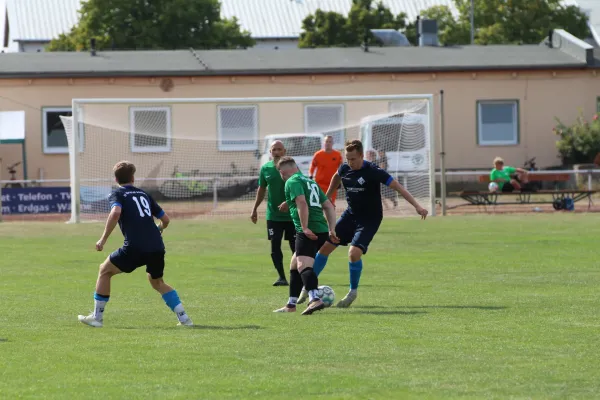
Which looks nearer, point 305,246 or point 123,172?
point 123,172

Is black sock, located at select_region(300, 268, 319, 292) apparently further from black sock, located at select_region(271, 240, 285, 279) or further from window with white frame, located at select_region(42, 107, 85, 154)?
window with white frame, located at select_region(42, 107, 85, 154)

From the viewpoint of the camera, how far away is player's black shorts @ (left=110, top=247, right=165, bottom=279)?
10.6 m

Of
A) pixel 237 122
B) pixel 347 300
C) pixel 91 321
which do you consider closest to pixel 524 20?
pixel 237 122

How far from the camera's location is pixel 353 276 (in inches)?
490

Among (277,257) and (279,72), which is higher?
(279,72)

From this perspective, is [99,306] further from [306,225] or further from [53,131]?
[53,131]

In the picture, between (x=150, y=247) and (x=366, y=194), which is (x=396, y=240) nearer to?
(x=366, y=194)

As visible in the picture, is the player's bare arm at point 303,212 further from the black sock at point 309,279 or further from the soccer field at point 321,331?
the soccer field at point 321,331

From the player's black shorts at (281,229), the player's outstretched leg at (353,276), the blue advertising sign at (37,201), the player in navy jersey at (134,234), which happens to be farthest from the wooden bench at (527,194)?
the player in navy jersey at (134,234)

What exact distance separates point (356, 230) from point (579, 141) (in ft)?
93.3

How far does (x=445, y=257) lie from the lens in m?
18.2

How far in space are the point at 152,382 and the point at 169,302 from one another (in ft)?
10.0

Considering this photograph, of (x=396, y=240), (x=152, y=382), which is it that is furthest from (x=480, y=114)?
(x=152, y=382)

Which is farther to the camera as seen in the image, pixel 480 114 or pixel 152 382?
pixel 480 114
